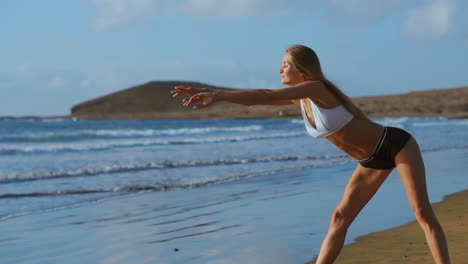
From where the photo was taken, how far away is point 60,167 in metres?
18.2

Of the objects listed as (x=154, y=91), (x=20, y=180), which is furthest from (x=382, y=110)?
(x=20, y=180)

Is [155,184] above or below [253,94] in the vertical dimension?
below

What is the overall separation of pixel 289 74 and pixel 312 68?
Result: 0.48 feet

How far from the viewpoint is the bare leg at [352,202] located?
4.18 m

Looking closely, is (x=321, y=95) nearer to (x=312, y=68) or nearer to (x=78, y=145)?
(x=312, y=68)

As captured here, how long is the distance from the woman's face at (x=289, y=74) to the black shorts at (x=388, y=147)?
60 cm

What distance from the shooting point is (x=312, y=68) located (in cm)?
395

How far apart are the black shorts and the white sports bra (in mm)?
257

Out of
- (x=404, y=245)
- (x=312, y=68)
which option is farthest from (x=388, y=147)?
(x=404, y=245)

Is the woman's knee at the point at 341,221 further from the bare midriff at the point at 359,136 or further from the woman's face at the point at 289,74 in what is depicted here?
the woman's face at the point at 289,74

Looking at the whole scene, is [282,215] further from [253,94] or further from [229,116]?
[229,116]

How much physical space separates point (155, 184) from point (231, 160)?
564 centimetres

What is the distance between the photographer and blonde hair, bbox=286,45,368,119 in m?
3.91

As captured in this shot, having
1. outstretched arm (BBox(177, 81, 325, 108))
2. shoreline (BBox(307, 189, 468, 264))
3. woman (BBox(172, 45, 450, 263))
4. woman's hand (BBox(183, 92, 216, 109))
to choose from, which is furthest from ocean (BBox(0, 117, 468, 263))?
woman's hand (BBox(183, 92, 216, 109))
